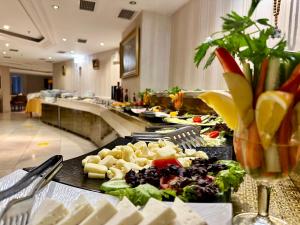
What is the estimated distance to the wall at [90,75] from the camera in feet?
30.2

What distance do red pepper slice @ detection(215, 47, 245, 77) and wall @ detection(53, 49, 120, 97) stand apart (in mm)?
8313

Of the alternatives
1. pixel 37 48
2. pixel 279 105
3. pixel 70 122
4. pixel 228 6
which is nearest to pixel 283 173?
pixel 279 105

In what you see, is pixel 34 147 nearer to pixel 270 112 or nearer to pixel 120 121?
pixel 120 121

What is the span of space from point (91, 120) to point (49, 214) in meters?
5.73

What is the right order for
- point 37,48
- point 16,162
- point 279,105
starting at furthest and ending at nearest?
point 37,48 < point 16,162 < point 279,105

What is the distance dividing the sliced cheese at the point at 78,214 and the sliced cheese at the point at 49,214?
0.06 ft

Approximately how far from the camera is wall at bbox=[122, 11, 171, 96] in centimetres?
504

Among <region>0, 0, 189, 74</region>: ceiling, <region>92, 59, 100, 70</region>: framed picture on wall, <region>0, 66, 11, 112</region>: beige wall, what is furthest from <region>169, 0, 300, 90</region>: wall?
<region>0, 66, 11, 112</region>: beige wall

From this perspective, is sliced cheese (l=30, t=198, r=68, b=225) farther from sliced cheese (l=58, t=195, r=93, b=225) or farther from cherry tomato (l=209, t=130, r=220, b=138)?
cherry tomato (l=209, t=130, r=220, b=138)

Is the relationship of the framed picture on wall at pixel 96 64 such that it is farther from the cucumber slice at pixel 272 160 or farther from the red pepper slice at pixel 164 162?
the cucumber slice at pixel 272 160

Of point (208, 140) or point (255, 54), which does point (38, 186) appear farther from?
point (208, 140)

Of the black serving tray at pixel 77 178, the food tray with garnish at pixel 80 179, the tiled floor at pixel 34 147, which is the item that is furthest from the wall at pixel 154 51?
the food tray with garnish at pixel 80 179

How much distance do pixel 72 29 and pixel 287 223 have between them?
6897mm

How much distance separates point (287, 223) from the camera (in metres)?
0.67
